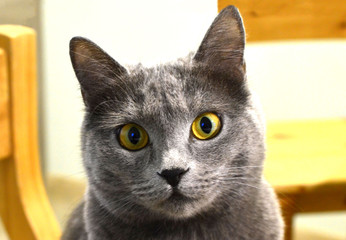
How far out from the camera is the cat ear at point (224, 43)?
0.51 metres

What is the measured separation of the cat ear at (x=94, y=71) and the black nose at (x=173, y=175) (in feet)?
0.40

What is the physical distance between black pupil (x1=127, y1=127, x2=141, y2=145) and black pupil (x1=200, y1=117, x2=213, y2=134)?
7cm

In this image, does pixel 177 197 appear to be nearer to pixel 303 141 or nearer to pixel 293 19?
pixel 293 19

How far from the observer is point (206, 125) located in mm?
555

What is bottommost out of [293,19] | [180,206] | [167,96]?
[180,206]

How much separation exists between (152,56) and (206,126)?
0.33ft

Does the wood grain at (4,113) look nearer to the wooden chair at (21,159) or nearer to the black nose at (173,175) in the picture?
the wooden chair at (21,159)

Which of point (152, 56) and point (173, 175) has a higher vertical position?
point (152, 56)

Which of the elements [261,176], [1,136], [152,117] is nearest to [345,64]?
[261,176]

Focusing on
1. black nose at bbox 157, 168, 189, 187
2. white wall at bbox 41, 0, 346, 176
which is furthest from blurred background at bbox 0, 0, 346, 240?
black nose at bbox 157, 168, 189, 187

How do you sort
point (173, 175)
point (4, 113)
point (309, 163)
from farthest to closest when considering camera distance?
point (309, 163) → point (4, 113) → point (173, 175)

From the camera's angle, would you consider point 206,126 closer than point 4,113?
Yes

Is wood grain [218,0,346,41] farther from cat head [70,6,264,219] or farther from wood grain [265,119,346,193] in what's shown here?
wood grain [265,119,346,193]

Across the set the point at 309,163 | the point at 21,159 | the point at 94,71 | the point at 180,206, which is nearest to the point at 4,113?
the point at 21,159
